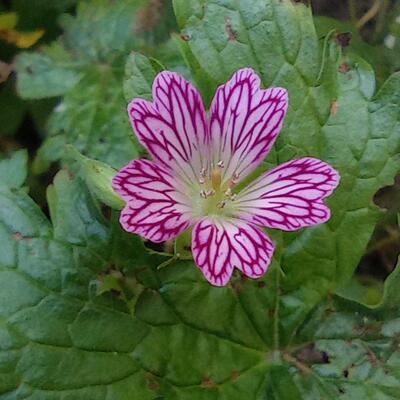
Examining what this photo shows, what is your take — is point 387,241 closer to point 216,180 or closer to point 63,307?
point 216,180

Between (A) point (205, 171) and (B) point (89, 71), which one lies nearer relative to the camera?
(A) point (205, 171)

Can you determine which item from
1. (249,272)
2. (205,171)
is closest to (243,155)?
(205,171)

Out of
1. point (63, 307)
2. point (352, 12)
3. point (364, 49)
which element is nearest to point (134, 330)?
point (63, 307)

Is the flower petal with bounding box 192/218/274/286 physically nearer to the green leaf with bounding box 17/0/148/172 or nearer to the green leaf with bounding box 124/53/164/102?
the green leaf with bounding box 124/53/164/102

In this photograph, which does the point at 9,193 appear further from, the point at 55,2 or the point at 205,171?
the point at 55,2

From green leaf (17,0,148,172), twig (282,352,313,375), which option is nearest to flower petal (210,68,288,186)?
twig (282,352,313,375)

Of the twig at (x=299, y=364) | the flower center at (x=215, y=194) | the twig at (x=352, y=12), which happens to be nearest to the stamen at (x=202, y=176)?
the flower center at (x=215, y=194)

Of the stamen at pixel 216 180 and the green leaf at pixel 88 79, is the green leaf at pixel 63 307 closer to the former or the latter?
the stamen at pixel 216 180
